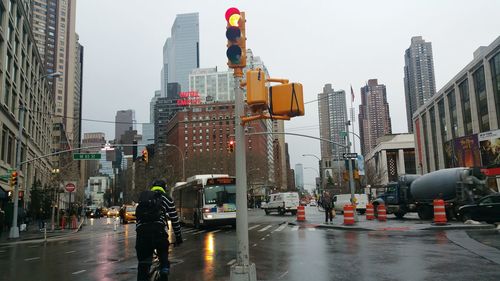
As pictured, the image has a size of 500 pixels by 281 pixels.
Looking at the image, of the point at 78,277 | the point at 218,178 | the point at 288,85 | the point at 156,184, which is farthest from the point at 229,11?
the point at 218,178

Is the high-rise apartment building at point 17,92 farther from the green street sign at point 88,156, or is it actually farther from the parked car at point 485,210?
the parked car at point 485,210

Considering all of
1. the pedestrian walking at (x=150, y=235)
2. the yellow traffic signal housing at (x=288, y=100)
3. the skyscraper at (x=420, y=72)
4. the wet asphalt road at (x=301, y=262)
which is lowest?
the wet asphalt road at (x=301, y=262)

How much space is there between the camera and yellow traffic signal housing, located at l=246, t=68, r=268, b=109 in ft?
21.9

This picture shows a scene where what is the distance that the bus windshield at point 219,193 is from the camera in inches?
992

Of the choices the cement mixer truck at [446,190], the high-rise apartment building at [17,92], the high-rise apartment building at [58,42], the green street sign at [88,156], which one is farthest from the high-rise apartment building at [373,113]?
the green street sign at [88,156]

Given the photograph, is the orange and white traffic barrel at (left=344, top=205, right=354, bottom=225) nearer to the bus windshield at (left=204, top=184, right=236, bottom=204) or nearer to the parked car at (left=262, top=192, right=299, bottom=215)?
the bus windshield at (left=204, top=184, right=236, bottom=204)

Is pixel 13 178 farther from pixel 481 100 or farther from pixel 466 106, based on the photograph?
pixel 466 106

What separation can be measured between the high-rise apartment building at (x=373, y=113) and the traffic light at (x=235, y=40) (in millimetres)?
117536

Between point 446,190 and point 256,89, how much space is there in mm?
23675

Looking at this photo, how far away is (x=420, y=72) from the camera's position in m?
174

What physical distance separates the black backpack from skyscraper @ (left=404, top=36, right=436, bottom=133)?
177320 mm

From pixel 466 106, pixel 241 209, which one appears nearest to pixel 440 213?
pixel 241 209

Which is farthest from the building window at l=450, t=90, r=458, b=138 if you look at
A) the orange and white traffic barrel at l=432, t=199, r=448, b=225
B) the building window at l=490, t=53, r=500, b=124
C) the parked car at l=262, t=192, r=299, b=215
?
the orange and white traffic barrel at l=432, t=199, r=448, b=225

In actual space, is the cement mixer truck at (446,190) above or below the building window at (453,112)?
below
